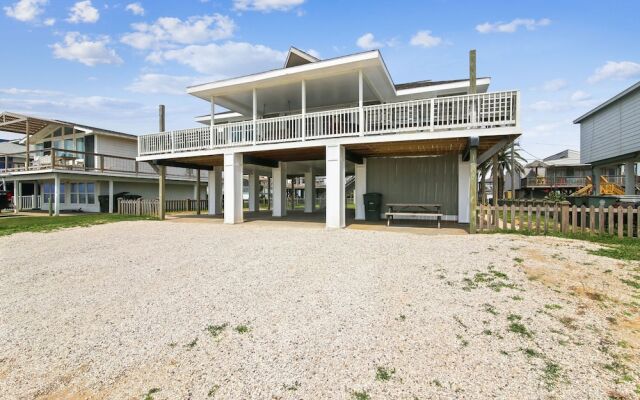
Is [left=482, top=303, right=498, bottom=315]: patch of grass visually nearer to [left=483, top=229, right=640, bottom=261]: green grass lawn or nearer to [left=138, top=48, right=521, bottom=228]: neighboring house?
[left=483, top=229, right=640, bottom=261]: green grass lawn

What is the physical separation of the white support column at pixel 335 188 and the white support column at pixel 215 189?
9905 millimetres

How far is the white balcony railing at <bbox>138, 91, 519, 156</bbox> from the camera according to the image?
9234 mm

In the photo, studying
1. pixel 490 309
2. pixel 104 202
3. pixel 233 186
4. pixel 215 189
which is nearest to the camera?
pixel 490 309

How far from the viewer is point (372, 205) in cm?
1420

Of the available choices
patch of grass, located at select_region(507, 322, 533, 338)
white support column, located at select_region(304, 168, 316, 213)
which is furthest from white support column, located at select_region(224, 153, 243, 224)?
patch of grass, located at select_region(507, 322, 533, 338)

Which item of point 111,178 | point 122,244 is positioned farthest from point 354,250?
point 111,178

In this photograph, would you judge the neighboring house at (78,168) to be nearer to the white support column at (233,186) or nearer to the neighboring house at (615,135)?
the white support column at (233,186)

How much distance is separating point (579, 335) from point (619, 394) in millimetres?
1042

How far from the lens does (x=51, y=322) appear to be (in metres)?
4.08

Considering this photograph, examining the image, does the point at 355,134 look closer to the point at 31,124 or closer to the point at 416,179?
the point at 416,179

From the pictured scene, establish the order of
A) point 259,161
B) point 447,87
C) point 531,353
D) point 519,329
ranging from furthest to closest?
point 259,161
point 447,87
point 519,329
point 531,353

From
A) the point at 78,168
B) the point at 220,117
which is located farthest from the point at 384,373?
the point at 78,168

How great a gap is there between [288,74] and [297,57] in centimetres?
297

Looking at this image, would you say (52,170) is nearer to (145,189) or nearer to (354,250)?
(145,189)
